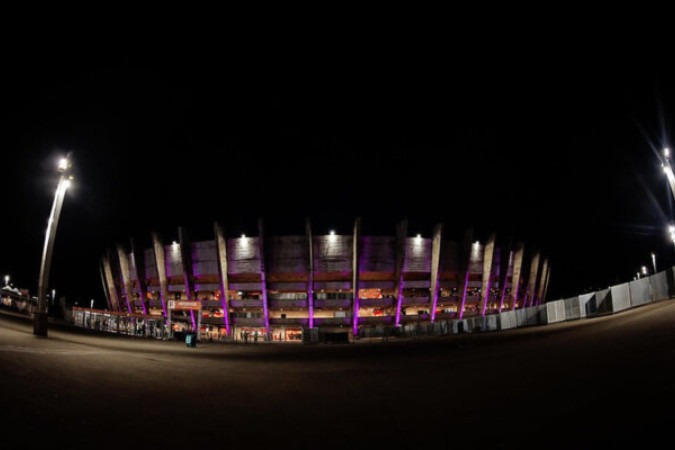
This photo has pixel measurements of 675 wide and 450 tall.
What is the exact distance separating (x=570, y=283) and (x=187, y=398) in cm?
14445

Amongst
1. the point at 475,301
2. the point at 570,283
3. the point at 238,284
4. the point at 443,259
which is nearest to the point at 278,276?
the point at 238,284

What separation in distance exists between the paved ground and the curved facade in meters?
52.2

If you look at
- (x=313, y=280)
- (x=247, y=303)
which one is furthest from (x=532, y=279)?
(x=247, y=303)

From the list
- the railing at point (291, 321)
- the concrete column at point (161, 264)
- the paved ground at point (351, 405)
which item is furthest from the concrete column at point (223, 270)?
the paved ground at point (351, 405)

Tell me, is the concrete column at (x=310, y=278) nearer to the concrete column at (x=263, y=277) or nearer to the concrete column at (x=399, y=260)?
the concrete column at (x=263, y=277)

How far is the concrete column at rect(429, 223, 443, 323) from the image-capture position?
6425cm

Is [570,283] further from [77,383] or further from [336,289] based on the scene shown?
[77,383]

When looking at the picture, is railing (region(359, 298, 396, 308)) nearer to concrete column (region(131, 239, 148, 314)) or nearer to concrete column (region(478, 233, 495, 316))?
concrete column (region(478, 233, 495, 316))

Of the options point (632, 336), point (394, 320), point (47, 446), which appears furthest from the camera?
point (394, 320)

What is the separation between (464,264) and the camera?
68.6 meters

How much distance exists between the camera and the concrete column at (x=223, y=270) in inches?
2457

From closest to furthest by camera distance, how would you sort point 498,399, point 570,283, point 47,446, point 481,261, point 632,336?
point 47,446
point 498,399
point 632,336
point 481,261
point 570,283

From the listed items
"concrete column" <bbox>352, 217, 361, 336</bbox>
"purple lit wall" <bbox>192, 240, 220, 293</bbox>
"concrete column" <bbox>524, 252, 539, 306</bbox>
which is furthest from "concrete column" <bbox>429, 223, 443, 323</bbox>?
"purple lit wall" <bbox>192, 240, 220, 293</bbox>

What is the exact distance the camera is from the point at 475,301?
71375mm
